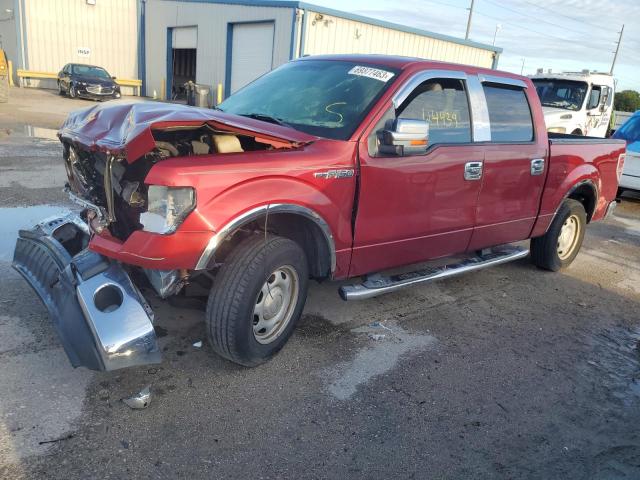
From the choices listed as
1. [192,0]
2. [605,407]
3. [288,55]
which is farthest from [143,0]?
[605,407]

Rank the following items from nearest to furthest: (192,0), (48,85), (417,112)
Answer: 1. (417,112)
2. (192,0)
3. (48,85)

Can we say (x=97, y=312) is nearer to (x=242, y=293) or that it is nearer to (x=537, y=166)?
(x=242, y=293)

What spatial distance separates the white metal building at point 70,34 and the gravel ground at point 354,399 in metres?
25.5

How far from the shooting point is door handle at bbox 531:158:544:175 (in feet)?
16.4

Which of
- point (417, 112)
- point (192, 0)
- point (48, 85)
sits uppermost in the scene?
point (192, 0)

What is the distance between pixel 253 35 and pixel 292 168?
19.5 m

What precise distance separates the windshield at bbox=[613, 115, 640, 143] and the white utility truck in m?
1.82

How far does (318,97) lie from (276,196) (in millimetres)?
1227

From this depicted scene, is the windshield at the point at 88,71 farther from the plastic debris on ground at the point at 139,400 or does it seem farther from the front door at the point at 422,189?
the plastic debris on ground at the point at 139,400

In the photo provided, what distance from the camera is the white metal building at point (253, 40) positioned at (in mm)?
19375

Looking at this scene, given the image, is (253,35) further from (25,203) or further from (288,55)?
(25,203)

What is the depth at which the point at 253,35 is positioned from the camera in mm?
20969

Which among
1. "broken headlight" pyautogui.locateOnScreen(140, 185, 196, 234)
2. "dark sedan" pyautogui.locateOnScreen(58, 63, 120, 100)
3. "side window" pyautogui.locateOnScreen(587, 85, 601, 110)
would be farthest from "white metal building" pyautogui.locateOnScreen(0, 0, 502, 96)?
"broken headlight" pyautogui.locateOnScreen(140, 185, 196, 234)

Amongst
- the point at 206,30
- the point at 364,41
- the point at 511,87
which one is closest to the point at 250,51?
the point at 206,30
